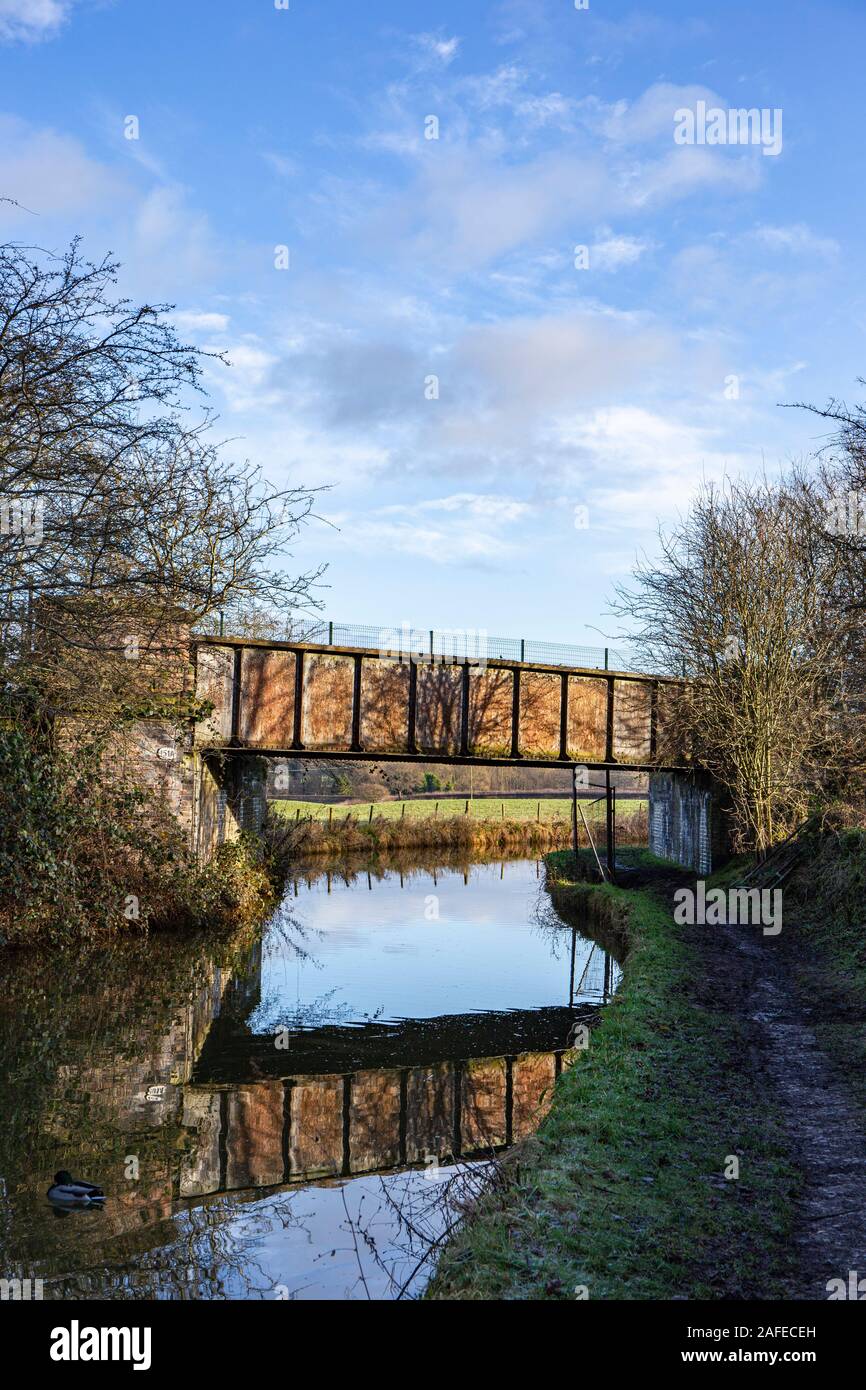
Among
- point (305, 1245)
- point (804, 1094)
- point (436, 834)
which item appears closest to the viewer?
point (305, 1245)

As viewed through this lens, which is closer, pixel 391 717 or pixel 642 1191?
pixel 642 1191

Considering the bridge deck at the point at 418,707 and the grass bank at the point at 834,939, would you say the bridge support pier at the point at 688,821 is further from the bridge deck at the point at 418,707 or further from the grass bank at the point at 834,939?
the grass bank at the point at 834,939

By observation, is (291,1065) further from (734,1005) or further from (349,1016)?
(734,1005)

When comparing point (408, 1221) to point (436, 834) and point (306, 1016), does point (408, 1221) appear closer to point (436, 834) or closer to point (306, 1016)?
point (306, 1016)

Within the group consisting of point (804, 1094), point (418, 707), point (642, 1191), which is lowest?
point (804, 1094)

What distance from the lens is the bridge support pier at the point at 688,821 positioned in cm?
2734

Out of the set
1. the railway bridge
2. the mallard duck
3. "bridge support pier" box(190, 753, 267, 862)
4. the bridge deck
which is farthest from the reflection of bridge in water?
the bridge deck

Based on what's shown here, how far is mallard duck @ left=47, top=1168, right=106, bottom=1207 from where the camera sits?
775 cm

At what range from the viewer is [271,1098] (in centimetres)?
1143

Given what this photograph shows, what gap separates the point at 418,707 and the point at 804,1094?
50.3 feet

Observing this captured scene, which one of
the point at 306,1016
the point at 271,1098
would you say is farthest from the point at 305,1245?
the point at 306,1016

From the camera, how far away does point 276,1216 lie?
8.20 meters
